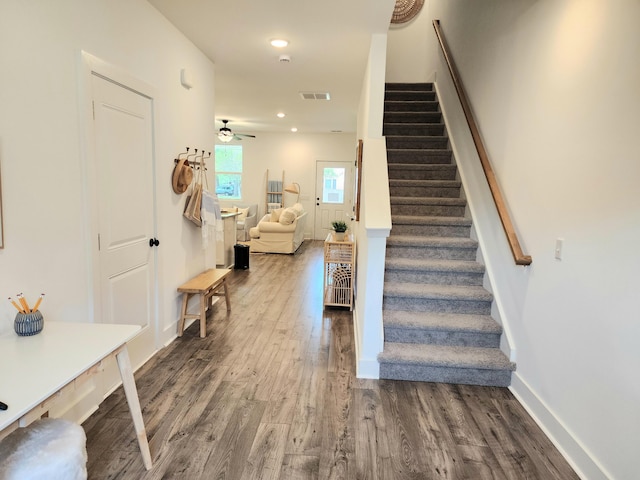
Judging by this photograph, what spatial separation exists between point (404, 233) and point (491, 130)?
3.82 ft

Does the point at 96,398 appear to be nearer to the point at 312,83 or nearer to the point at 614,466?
the point at 614,466

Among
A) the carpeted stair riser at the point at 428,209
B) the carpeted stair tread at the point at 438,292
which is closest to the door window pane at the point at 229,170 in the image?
the carpeted stair riser at the point at 428,209

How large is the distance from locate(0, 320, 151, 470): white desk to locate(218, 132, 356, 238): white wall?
8.04m

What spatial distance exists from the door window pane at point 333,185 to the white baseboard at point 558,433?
7.33m

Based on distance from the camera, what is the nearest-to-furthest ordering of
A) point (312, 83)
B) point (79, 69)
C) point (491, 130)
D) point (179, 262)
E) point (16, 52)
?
1. point (16, 52)
2. point (79, 69)
3. point (491, 130)
4. point (179, 262)
5. point (312, 83)

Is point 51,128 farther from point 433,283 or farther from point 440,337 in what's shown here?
point 433,283

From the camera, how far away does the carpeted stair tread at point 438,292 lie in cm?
302

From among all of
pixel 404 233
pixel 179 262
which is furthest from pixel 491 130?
pixel 179 262

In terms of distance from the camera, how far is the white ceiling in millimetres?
2662

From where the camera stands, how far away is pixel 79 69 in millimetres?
1984

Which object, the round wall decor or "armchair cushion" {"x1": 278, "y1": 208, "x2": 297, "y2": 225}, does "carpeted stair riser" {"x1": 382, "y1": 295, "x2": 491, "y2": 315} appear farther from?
the round wall decor

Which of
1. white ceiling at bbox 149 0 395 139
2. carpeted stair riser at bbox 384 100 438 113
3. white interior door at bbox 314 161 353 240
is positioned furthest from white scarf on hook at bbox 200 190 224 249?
white interior door at bbox 314 161 353 240

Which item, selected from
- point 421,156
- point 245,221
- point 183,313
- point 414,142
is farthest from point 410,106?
point 245,221

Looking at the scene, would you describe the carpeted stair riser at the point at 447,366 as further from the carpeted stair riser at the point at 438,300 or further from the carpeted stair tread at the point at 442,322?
the carpeted stair riser at the point at 438,300
